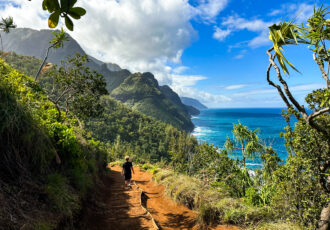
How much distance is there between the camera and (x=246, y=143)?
6840 mm

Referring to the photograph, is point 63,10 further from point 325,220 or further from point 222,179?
point 222,179

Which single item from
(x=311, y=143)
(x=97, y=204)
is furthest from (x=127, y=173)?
(x=311, y=143)

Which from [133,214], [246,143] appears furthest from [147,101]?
[133,214]

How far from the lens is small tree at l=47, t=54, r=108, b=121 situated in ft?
30.6

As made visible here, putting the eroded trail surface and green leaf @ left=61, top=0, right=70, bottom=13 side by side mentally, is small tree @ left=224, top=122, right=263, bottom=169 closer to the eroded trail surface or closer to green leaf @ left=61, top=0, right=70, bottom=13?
the eroded trail surface

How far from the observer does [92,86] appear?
31.9 ft

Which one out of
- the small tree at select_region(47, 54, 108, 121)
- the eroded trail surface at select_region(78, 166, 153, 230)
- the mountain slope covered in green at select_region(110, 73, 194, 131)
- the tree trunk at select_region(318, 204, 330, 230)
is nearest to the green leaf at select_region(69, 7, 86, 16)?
the eroded trail surface at select_region(78, 166, 153, 230)

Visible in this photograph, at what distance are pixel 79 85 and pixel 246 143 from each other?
8984mm

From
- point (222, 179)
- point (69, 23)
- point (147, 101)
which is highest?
point (147, 101)

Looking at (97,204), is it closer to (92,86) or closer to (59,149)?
(59,149)

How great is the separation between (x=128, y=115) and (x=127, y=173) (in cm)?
8742

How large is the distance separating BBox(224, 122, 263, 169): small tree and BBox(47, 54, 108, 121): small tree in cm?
765

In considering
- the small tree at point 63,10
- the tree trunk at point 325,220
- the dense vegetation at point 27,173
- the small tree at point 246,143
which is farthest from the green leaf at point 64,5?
the small tree at point 246,143

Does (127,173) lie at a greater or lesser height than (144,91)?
lesser
